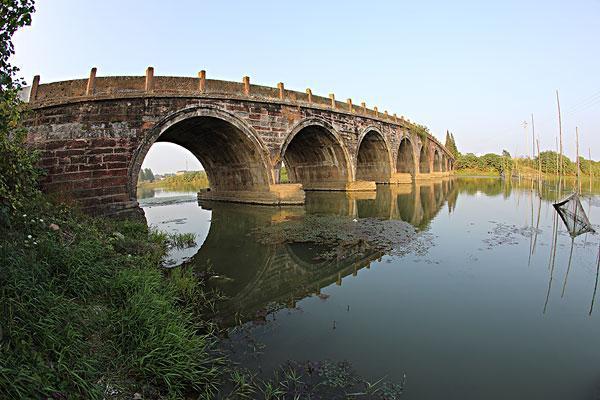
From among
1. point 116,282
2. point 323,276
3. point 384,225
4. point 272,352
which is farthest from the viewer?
point 384,225

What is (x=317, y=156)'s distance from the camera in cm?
2214

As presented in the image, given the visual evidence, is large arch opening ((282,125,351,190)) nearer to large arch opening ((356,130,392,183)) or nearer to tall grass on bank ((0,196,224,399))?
large arch opening ((356,130,392,183))

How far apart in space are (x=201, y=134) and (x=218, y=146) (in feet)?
3.68

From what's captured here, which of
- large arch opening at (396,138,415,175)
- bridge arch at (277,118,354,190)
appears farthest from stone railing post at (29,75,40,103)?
large arch opening at (396,138,415,175)

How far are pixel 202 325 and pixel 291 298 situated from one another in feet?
4.61

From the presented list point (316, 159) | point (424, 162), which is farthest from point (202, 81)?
point (424, 162)

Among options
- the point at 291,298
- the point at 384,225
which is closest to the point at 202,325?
the point at 291,298

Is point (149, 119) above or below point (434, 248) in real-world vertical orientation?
above

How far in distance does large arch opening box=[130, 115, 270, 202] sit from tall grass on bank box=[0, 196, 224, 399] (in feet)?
30.6

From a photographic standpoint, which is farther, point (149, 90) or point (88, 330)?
point (149, 90)

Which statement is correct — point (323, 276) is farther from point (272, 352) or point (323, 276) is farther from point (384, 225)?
point (384, 225)

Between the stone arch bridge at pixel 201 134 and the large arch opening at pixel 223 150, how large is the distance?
60 millimetres

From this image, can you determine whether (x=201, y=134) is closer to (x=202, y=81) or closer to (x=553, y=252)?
(x=202, y=81)

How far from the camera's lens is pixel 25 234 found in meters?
4.41
